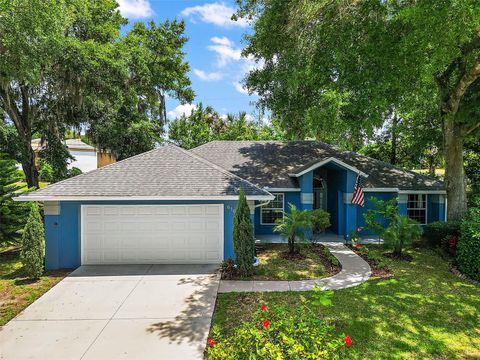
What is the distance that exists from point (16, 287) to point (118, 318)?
13.9ft

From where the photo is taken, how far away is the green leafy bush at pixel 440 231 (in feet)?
42.9

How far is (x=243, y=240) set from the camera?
9.81m

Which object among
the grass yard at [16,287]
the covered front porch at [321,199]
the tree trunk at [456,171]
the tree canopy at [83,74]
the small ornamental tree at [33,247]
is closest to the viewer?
the grass yard at [16,287]

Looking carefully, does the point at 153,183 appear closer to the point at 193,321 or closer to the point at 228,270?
the point at 228,270

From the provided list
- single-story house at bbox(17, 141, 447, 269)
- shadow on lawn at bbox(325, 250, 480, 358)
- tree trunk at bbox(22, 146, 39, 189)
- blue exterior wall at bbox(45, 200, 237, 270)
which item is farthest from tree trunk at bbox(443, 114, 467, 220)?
tree trunk at bbox(22, 146, 39, 189)

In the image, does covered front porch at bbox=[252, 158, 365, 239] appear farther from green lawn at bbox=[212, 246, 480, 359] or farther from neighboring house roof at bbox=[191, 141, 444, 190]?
green lawn at bbox=[212, 246, 480, 359]

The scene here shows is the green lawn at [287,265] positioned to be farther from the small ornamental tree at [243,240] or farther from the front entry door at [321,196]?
the front entry door at [321,196]

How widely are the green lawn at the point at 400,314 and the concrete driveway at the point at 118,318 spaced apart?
2.37ft

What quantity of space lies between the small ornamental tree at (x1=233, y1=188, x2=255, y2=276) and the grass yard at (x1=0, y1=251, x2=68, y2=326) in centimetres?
576

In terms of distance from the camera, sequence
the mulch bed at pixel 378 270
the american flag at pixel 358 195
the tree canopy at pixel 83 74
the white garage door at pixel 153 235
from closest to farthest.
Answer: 1. the mulch bed at pixel 378 270
2. the white garage door at pixel 153 235
3. the tree canopy at pixel 83 74
4. the american flag at pixel 358 195

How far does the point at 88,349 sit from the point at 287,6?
12.4 m

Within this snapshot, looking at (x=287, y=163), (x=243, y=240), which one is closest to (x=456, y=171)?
(x=287, y=163)

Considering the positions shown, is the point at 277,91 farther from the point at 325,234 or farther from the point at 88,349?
the point at 88,349

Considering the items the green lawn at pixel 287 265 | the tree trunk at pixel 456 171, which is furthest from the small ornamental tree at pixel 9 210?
the tree trunk at pixel 456 171
